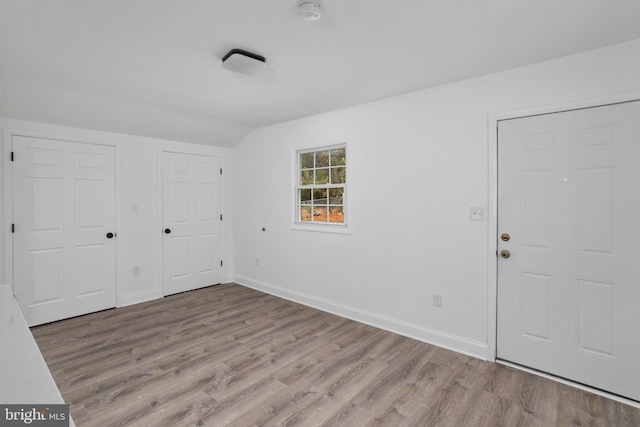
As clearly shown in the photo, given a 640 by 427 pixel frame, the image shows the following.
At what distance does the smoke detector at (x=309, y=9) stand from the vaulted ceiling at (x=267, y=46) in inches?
2.0

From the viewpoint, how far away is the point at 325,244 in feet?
12.8

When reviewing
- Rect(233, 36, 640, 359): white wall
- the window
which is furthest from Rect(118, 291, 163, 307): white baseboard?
the window

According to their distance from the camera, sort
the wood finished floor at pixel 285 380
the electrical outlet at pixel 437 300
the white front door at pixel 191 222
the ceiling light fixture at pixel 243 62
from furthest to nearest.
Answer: the white front door at pixel 191 222 < the electrical outlet at pixel 437 300 < the ceiling light fixture at pixel 243 62 < the wood finished floor at pixel 285 380

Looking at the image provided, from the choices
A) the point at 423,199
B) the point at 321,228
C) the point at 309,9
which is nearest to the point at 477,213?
the point at 423,199

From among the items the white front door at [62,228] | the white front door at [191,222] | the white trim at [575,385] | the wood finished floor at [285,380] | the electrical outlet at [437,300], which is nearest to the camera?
the wood finished floor at [285,380]

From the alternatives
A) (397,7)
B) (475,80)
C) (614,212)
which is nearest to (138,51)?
(397,7)

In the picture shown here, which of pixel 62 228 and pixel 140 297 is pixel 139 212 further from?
pixel 140 297

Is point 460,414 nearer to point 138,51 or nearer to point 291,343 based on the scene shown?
point 291,343

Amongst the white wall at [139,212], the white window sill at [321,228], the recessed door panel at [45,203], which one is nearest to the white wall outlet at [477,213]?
the white window sill at [321,228]

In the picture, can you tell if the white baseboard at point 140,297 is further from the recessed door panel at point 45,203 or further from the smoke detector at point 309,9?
the smoke detector at point 309,9

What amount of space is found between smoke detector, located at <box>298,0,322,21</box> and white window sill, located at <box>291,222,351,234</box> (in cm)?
229

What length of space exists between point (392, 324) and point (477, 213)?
4.57 feet

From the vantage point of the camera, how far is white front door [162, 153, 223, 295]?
450 centimetres

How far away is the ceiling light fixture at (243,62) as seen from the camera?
229 centimetres
